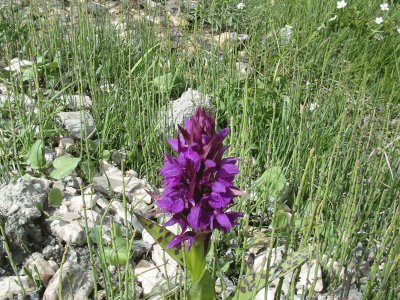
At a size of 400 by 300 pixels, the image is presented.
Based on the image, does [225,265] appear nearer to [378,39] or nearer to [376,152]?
[376,152]

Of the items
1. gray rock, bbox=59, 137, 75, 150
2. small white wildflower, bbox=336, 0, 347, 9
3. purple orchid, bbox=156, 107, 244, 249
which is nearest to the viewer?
purple orchid, bbox=156, 107, 244, 249

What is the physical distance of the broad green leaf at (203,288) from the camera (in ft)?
4.09

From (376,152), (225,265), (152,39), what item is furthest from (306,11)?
(225,265)

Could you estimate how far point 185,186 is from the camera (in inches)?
48.3

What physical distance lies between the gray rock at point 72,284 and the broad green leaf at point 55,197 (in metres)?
0.30

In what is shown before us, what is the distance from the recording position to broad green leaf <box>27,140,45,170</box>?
2.00 metres

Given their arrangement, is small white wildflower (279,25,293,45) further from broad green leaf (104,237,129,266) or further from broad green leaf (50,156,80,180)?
broad green leaf (104,237,129,266)

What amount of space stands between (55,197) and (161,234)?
0.62 m

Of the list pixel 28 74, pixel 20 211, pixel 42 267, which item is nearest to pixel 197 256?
pixel 42 267

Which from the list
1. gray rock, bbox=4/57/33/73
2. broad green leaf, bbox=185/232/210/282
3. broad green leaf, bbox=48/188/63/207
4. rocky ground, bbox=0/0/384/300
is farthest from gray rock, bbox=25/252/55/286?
gray rock, bbox=4/57/33/73

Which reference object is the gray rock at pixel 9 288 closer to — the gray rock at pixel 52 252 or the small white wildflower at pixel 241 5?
the gray rock at pixel 52 252

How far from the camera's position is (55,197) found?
185cm

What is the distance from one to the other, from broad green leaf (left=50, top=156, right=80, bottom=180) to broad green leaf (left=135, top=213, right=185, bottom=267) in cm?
66

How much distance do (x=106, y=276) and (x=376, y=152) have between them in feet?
3.51
